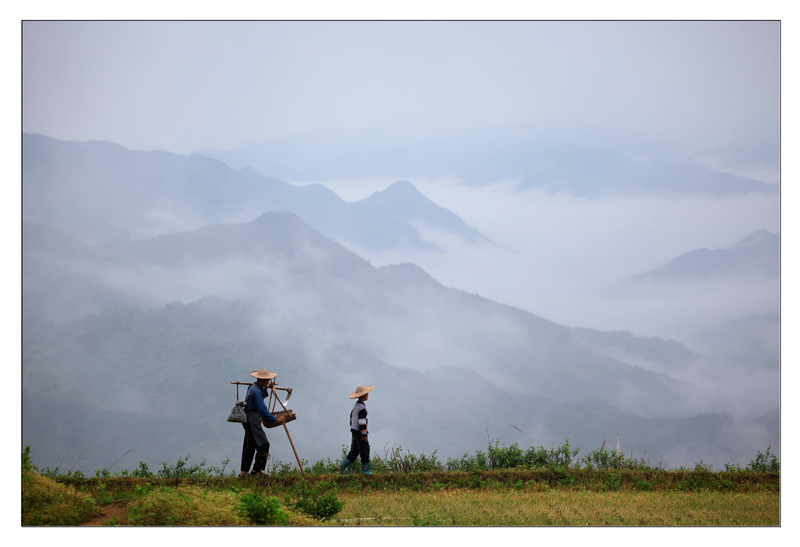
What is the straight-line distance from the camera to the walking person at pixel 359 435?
9.41 m

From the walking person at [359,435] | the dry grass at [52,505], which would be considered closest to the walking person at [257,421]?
the walking person at [359,435]

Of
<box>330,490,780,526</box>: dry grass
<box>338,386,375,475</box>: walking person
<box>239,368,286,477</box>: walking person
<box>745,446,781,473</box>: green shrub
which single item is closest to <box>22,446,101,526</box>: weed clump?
<box>239,368,286,477</box>: walking person

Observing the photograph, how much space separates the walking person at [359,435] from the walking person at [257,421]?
47.1 inches

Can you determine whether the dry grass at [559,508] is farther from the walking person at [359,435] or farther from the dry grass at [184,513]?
the dry grass at [184,513]

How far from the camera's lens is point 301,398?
27.7 metres

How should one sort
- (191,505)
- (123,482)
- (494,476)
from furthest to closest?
(494,476), (123,482), (191,505)

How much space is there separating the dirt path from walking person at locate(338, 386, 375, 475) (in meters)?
3.51

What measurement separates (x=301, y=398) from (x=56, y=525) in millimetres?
21079

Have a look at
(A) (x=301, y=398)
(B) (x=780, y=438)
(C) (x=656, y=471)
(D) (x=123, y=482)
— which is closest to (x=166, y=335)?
(A) (x=301, y=398)

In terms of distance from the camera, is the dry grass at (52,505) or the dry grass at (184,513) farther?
the dry grass at (52,505)

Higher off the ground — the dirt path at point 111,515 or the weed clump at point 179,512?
the weed clump at point 179,512

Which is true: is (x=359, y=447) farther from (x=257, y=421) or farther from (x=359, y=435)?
(x=257, y=421)

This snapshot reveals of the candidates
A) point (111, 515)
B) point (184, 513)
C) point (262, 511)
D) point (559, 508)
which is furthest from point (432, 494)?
point (111, 515)
